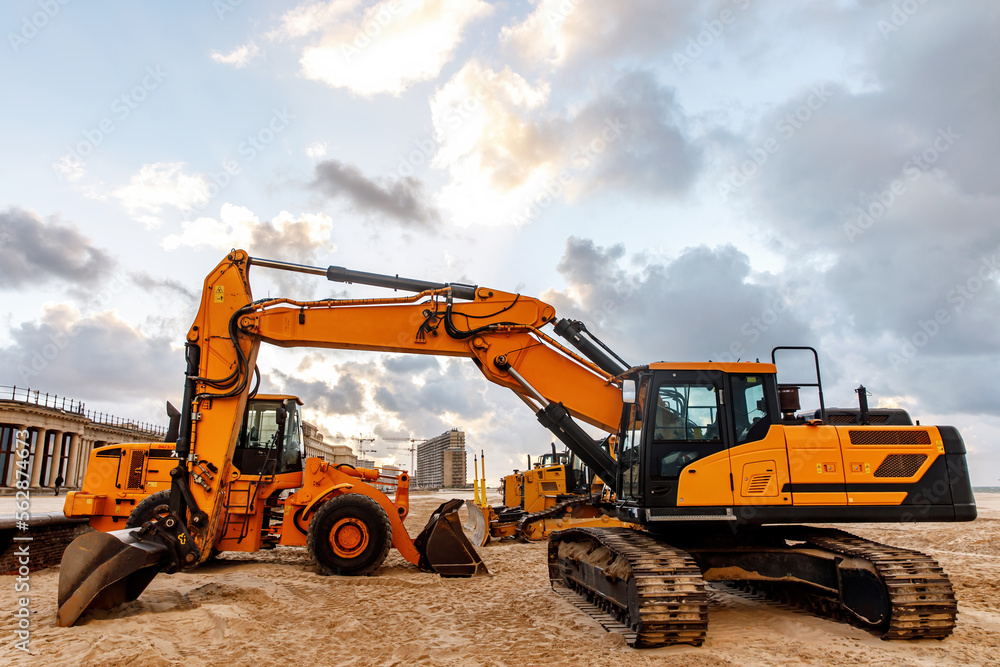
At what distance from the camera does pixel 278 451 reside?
12.1 m

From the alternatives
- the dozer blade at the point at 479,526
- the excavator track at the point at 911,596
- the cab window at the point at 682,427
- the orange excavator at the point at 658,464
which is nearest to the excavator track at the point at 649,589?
the orange excavator at the point at 658,464

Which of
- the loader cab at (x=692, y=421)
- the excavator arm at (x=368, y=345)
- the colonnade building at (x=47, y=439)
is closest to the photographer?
the loader cab at (x=692, y=421)

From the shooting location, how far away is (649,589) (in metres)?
6.12

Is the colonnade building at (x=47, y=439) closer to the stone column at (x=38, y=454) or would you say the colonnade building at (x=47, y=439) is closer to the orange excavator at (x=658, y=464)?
the stone column at (x=38, y=454)

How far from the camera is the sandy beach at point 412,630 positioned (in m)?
5.95

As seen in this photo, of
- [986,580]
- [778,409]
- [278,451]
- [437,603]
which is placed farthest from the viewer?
[278,451]

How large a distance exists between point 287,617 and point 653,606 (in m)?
4.33

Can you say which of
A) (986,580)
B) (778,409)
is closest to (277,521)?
(778,409)

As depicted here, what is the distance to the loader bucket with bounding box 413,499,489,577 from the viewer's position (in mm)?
10734

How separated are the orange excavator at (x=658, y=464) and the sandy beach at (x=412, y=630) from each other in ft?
1.09

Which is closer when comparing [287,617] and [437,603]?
[287,617]

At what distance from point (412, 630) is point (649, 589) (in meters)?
2.73

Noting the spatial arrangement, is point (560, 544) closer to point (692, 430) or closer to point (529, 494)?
point (692, 430)

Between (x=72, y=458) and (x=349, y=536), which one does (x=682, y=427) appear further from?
(x=72, y=458)
